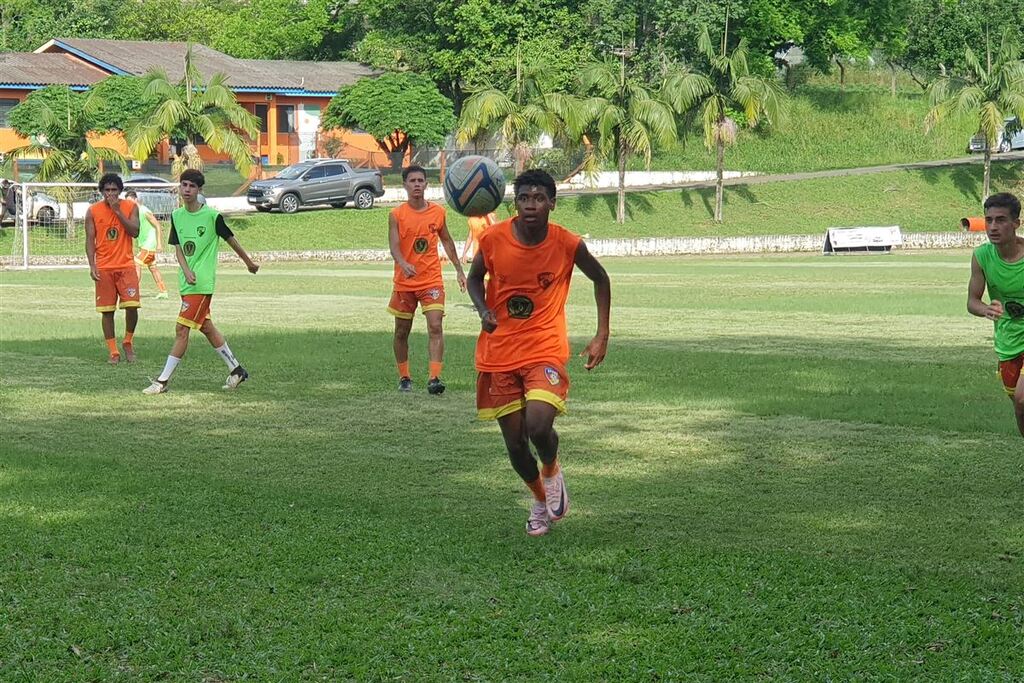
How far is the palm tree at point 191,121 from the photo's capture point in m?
45.5

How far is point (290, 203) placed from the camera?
162ft

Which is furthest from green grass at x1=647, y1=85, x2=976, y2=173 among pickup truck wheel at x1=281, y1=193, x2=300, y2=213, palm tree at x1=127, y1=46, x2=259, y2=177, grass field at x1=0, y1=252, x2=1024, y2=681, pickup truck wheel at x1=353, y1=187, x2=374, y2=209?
grass field at x1=0, y1=252, x2=1024, y2=681

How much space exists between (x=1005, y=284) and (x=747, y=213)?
44.4 meters

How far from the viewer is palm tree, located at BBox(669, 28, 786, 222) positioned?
50.4 m

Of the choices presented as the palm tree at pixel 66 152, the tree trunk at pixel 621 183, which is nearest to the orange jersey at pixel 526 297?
the palm tree at pixel 66 152

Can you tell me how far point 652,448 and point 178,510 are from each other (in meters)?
3.63

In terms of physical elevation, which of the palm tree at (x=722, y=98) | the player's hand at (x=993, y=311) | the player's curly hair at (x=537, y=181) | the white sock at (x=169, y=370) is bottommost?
the white sock at (x=169, y=370)

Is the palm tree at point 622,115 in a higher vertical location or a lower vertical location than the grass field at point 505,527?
higher

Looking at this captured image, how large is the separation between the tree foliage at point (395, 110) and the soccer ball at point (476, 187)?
4686 centimetres

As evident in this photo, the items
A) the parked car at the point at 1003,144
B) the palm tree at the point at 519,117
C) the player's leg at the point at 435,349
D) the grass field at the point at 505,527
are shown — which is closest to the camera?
the grass field at the point at 505,527

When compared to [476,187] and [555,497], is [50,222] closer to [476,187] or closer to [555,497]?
[476,187]

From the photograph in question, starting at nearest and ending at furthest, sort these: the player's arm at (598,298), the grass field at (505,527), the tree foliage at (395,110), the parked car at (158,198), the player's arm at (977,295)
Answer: the grass field at (505,527)
the player's arm at (598,298)
the player's arm at (977,295)
the parked car at (158,198)
the tree foliage at (395,110)

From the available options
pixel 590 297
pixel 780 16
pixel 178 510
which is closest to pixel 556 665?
pixel 178 510

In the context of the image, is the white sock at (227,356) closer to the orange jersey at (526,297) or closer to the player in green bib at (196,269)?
the player in green bib at (196,269)
